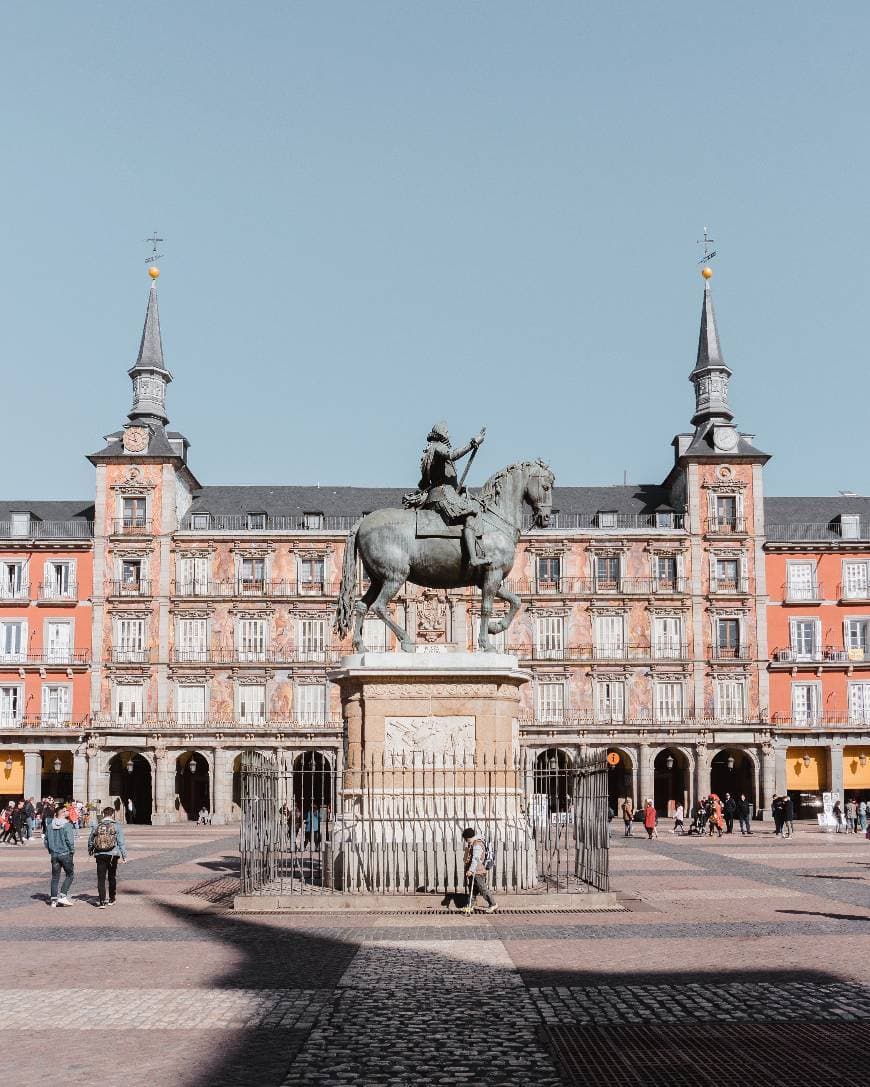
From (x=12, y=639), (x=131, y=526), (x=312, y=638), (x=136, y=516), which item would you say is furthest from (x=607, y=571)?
(x=12, y=639)

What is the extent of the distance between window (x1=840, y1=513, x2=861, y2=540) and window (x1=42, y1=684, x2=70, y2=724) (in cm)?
3793

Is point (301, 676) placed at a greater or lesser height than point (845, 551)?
lesser

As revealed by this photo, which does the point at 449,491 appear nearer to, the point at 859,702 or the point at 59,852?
the point at 59,852

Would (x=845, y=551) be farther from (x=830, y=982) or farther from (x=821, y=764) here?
(x=830, y=982)

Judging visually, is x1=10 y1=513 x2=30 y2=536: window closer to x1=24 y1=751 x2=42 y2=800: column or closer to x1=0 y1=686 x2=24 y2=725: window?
x1=0 y1=686 x2=24 y2=725: window

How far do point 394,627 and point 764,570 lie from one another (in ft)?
153

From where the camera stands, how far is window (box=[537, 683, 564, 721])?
6078 centimetres

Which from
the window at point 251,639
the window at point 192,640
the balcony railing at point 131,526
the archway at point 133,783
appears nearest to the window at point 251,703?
the window at point 251,639

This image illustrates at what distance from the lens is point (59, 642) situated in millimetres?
60781

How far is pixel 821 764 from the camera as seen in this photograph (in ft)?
197

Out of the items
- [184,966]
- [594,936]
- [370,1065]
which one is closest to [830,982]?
[594,936]

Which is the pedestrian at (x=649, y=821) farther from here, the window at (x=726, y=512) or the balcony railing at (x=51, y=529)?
the balcony railing at (x=51, y=529)

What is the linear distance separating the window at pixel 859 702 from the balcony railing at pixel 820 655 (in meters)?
1.24

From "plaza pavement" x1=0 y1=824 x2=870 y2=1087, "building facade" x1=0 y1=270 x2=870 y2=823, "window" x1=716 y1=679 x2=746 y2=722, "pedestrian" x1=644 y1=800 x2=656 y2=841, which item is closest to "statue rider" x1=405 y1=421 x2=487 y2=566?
"plaza pavement" x1=0 y1=824 x2=870 y2=1087
